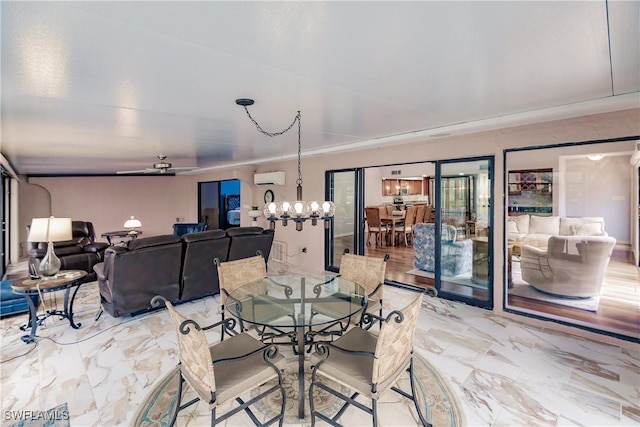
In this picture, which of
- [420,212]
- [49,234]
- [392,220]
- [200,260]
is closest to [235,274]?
[200,260]

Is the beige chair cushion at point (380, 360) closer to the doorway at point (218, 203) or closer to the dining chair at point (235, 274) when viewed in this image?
the dining chair at point (235, 274)

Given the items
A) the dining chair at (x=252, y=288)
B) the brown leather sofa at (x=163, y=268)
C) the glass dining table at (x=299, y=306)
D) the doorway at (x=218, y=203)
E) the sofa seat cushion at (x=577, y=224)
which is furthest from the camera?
the doorway at (x=218, y=203)

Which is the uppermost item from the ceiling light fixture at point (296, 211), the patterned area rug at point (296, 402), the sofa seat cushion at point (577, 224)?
the ceiling light fixture at point (296, 211)

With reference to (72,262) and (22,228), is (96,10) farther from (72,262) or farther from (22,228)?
(22,228)

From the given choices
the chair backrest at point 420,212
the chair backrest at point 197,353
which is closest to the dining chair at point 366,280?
the chair backrest at point 197,353

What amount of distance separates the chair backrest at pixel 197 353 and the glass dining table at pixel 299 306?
1.81ft

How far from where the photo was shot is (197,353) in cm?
165

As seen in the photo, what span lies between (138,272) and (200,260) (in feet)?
2.33

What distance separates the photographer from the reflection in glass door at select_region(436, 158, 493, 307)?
394 centimetres

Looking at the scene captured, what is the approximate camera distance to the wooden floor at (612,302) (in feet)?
10.8

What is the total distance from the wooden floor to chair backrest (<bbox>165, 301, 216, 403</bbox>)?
11.7 ft

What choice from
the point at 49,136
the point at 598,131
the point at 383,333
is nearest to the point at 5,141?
the point at 49,136

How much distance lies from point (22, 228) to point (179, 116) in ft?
26.2

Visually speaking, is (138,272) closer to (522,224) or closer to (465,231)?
(465,231)
